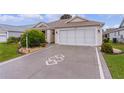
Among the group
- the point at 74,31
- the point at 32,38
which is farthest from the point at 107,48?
the point at 32,38

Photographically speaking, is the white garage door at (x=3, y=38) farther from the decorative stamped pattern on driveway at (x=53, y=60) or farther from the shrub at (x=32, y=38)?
the decorative stamped pattern on driveway at (x=53, y=60)

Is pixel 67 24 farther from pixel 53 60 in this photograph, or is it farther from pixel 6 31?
pixel 53 60

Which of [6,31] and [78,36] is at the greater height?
[6,31]

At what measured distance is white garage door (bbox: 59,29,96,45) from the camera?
1603cm

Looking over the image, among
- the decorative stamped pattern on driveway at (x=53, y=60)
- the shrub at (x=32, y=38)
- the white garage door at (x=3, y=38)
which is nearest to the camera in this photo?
the decorative stamped pattern on driveway at (x=53, y=60)

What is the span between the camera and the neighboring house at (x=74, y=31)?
15984 mm

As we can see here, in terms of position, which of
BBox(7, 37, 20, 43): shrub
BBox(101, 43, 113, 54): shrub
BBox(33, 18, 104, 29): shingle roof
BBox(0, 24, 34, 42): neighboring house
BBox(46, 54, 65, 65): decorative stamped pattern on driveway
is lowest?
BBox(46, 54, 65, 65): decorative stamped pattern on driveway

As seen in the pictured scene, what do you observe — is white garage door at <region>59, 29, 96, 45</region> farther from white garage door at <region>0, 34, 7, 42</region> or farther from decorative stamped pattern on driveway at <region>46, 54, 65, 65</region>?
white garage door at <region>0, 34, 7, 42</region>

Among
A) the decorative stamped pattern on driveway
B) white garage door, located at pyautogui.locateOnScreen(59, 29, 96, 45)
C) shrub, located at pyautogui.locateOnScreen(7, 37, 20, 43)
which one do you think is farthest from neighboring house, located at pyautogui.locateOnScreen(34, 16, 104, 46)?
the decorative stamped pattern on driveway

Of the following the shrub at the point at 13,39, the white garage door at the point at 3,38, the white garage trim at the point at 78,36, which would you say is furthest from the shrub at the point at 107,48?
the white garage door at the point at 3,38

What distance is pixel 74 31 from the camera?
682 inches

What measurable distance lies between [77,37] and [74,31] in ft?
2.87

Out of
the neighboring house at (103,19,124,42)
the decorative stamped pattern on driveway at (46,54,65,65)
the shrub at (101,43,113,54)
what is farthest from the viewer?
the neighboring house at (103,19,124,42)
